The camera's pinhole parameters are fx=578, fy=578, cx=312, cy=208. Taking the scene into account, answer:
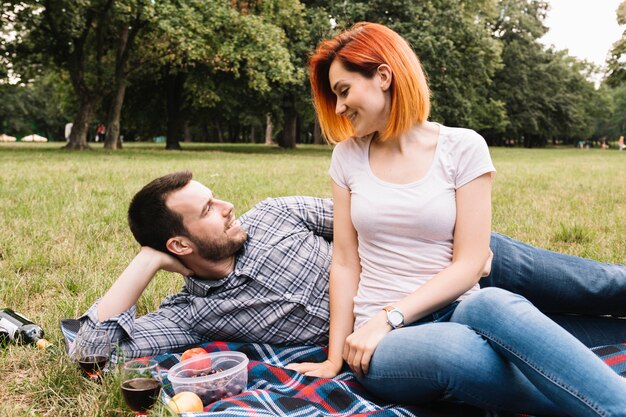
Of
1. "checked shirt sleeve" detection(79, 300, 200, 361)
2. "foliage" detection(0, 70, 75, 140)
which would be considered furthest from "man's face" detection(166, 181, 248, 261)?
"foliage" detection(0, 70, 75, 140)

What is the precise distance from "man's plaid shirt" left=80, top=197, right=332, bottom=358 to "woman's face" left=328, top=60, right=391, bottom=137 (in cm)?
80

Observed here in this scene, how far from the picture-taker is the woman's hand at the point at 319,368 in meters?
2.65

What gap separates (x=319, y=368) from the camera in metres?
2.67

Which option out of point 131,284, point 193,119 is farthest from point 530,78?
point 131,284

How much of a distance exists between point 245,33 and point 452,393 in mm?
19555

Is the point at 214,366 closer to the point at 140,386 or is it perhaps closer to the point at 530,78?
the point at 140,386

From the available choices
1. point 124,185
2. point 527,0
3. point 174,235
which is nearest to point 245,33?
point 124,185

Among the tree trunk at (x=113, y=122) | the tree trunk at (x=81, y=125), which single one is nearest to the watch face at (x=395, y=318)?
the tree trunk at (x=81, y=125)

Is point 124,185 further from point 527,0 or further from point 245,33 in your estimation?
point 527,0

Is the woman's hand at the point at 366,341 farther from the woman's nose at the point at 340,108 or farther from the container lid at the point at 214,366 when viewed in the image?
the woman's nose at the point at 340,108

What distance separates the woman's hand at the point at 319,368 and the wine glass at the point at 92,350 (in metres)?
0.85

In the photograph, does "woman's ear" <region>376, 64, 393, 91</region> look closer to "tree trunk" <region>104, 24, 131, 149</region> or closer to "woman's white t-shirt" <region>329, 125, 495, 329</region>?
"woman's white t-shirt" <region>329, 125, 495, 329</region>

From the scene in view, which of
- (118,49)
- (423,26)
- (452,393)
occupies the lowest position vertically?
(452,393)

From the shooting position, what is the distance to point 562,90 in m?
50.2
